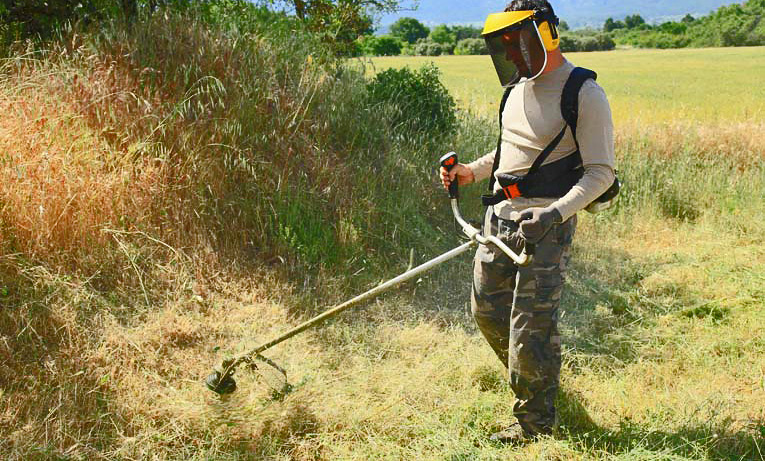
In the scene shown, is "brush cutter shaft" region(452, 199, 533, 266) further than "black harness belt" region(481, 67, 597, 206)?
No

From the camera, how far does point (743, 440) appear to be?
118 inches

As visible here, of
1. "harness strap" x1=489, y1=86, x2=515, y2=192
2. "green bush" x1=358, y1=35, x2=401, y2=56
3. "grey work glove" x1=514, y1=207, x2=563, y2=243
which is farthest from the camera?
"green bush" x1=358, y1=35, x2=401, y2=56

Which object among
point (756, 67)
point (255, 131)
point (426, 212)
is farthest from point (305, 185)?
point (756, 67)

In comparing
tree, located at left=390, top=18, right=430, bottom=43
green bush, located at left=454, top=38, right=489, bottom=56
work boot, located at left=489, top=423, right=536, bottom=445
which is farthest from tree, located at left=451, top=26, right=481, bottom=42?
A: work boot, located at left=489, top=423, right=536, bottom=445

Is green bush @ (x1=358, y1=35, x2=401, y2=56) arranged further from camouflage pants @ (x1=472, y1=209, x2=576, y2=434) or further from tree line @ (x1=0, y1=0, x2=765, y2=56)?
camouflage pants @ (x1=472, y1=209, x2=576, y2=434)

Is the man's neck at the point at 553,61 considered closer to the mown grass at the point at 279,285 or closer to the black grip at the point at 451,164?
the black grip at the point at 451,164

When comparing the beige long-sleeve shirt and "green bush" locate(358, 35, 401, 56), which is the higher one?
"green bush" locate(358, 35, 401, 56)

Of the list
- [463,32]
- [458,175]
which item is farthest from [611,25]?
[458,175]

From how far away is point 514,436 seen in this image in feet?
9.89

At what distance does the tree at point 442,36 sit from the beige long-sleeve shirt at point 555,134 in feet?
38.4

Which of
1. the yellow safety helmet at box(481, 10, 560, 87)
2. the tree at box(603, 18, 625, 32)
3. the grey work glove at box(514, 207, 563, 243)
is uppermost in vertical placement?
the tree at box(603, 18, 625, 32)

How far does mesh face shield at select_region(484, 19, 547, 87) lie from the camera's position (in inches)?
102

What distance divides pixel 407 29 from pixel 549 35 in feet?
31.1

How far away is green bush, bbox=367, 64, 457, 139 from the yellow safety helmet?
333 centimetres
